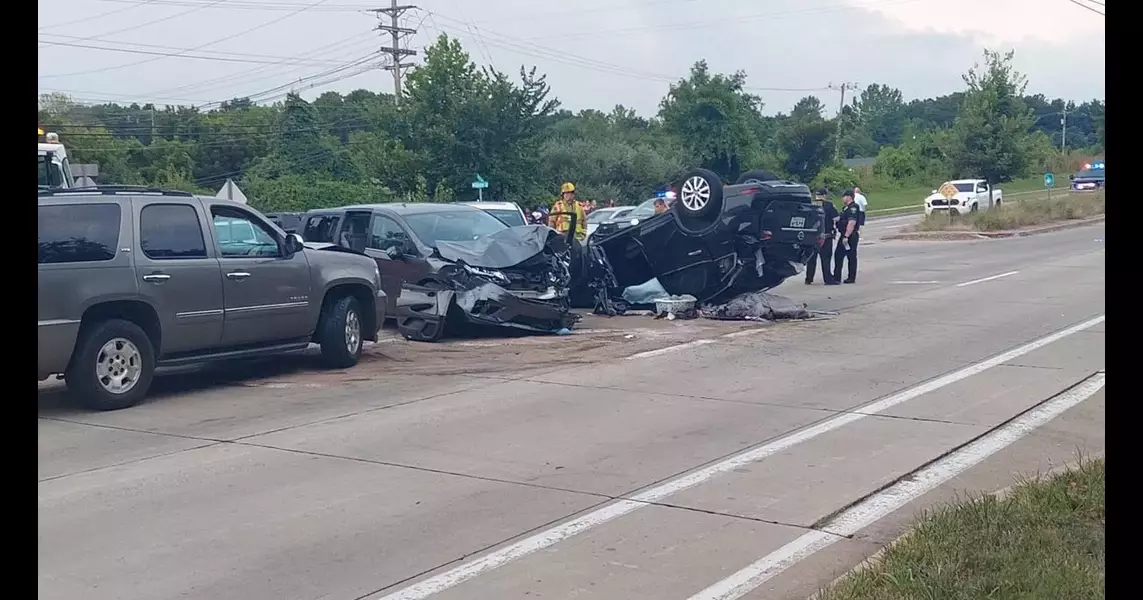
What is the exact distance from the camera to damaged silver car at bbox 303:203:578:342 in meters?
13.8

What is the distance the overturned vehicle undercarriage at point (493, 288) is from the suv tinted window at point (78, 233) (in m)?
4.53

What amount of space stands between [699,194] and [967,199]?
34.3m

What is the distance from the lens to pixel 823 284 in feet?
71.2

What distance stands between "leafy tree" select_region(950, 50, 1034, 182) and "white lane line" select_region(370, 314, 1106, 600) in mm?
39742

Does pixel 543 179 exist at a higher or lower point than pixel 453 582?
higher

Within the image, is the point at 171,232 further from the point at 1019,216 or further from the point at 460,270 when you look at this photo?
the point at 1019,216

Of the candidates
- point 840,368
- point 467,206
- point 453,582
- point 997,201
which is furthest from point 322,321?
point 997,201

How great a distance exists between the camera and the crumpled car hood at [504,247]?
14.0m

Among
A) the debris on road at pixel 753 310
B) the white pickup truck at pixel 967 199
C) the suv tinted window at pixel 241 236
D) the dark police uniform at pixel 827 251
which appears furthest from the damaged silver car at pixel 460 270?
the white pickup truck at pixel 967 199

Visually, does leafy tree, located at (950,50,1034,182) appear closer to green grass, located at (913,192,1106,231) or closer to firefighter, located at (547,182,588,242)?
green grass, located at (913,192,1106,231)

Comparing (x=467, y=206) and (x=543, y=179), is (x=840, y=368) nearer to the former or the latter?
(x=467, y=206)

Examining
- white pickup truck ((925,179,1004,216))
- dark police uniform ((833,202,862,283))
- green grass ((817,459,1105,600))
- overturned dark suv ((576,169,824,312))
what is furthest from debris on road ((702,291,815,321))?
white pickup truck ((925,179,1004,216))

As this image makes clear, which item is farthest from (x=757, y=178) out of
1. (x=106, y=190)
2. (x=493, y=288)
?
(x=106, y=190)
